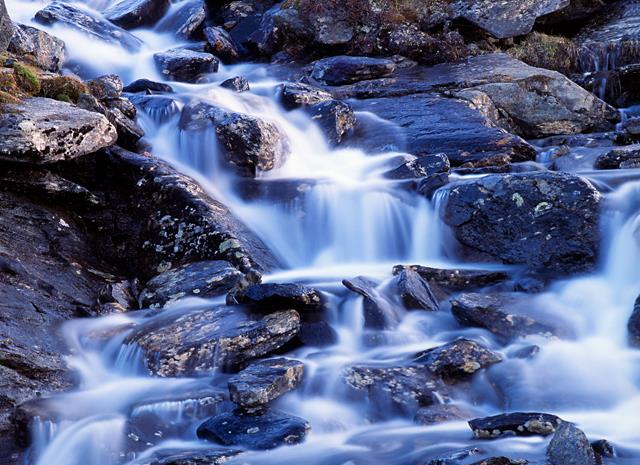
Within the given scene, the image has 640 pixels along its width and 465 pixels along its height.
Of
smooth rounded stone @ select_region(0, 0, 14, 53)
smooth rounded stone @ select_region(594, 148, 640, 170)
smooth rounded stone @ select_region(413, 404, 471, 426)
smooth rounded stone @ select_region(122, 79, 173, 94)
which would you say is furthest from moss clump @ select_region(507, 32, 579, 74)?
smooth rounded stone @ select_region(413, 404, 471, 426)

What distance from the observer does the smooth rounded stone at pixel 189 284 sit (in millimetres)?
8250

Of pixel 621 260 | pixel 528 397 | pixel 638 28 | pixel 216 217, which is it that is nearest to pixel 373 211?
pixel 216 217

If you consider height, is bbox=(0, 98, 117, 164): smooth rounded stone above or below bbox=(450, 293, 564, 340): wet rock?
above

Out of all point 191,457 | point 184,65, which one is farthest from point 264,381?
point 184,65

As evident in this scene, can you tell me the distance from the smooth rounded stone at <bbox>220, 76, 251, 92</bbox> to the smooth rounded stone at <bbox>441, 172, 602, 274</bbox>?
5882 mm

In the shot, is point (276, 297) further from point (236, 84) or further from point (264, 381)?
point (236, 84)

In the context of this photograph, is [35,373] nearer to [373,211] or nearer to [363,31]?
[373,211]

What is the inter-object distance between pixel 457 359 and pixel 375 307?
1.30 metres

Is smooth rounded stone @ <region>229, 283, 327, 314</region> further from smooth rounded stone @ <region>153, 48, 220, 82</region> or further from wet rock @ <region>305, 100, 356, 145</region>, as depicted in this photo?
smooth rounded stone @ <region>153, 48, 220, 82</region>

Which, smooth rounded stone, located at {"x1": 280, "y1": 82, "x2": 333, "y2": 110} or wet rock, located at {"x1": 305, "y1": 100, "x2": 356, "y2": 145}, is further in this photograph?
smooth rounded stone, located at {"x1": 280, "y1": 82, "x2": 333, "y2": 110}

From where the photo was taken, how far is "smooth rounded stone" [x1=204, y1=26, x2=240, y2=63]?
1714 cm

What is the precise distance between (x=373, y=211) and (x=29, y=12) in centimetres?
1050

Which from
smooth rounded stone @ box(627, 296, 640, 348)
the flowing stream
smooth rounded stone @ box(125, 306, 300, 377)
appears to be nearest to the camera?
the flowing stream

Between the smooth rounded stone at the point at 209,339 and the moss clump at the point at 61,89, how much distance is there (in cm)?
418
